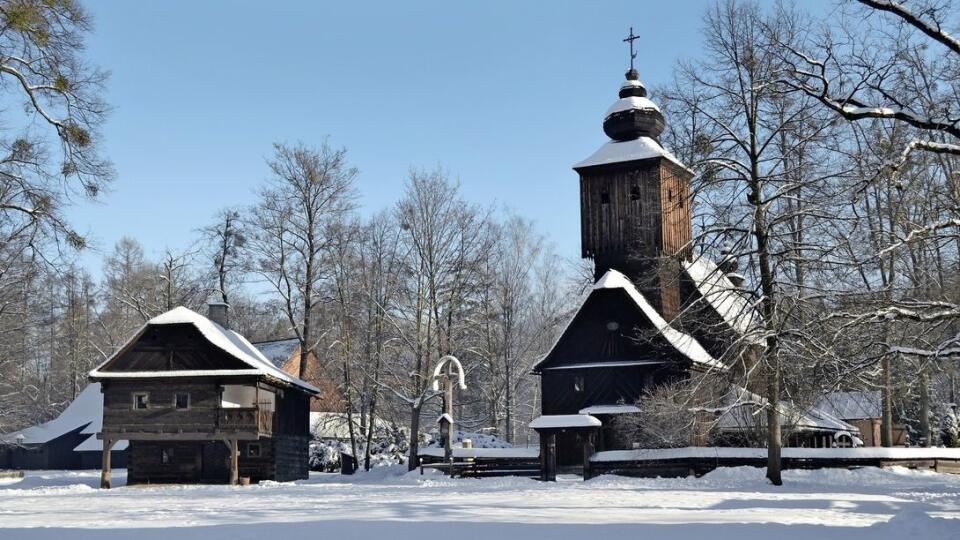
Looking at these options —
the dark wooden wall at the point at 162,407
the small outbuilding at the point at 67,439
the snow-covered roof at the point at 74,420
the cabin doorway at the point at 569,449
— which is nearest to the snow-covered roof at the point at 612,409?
the cabin doorway at the point at 569,449

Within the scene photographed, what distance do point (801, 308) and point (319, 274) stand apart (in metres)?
28.1

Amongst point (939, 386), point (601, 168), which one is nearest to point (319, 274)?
point (601, 168)

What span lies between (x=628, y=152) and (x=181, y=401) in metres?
20.6

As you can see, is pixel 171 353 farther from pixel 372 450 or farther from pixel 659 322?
pixel 659 322

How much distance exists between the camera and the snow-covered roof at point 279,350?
173 ft

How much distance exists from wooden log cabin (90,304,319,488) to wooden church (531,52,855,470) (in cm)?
1148

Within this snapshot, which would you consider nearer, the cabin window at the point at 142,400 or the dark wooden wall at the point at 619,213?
the cabin window at the point at 142,400

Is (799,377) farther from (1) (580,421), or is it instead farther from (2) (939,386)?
(2) (939,386)

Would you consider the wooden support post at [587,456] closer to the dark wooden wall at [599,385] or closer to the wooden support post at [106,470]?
the dark wooden wall at [599,385]

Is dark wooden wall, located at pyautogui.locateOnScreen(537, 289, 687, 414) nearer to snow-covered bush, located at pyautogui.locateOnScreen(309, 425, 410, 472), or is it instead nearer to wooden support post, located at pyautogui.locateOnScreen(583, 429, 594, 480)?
wooden support post, located at pyautogui.locateOnScreen(583, 429, 594, 480)

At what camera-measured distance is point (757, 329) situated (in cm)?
2544

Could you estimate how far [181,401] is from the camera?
127 ft

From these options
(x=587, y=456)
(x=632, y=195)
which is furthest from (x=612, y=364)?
(x=632, y=195)

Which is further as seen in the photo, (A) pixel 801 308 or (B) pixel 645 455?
(B) pixel 645 455
